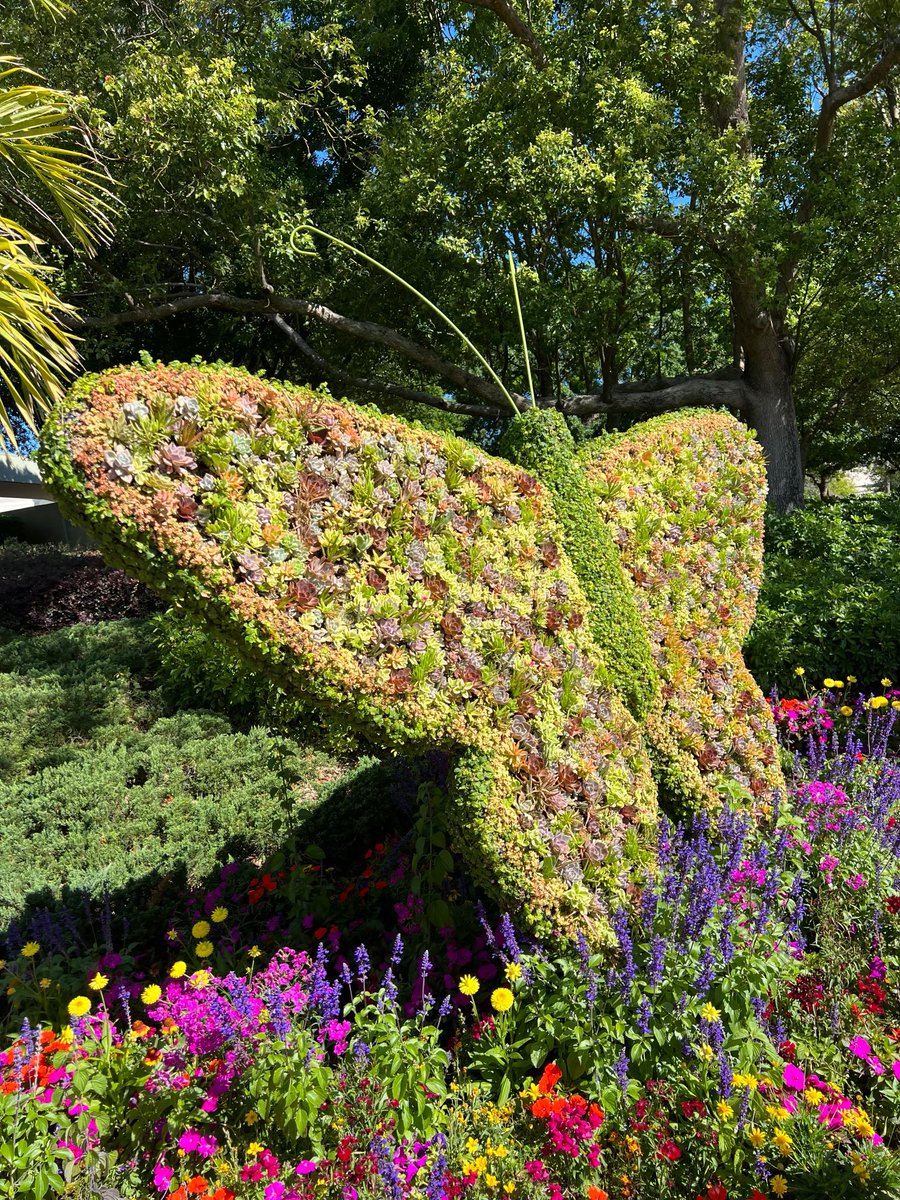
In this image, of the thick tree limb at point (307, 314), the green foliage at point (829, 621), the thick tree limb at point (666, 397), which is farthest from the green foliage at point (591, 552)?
the thick tree limb at point (666, 397)

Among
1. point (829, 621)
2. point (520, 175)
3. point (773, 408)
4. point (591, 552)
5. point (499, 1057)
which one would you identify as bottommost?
point (499, 1057)

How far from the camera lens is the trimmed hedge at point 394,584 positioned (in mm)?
1661

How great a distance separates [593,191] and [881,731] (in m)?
6.63

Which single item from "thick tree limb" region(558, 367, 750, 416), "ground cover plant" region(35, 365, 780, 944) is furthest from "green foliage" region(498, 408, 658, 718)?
"thick tree limb" region(558, 367, 750, 416)

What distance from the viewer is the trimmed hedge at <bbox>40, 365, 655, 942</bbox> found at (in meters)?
1.66

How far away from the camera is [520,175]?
26.6 ft

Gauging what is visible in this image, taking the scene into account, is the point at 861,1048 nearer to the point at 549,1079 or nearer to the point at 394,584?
the point at 549,1079

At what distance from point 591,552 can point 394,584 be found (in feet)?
3.70

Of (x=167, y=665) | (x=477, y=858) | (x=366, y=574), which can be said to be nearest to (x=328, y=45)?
(x=167, y=665)

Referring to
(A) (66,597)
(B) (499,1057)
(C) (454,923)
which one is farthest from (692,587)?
(A) (66,597)

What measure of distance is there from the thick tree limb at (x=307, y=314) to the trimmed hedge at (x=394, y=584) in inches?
281

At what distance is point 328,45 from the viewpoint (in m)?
8.82

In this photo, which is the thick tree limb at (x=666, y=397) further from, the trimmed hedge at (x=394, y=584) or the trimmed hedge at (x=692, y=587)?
the trimmed hedge at (x=394, y=584)

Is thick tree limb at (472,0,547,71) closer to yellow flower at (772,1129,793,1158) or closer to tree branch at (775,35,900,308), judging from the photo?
tree branch at (775,35,900,308)
